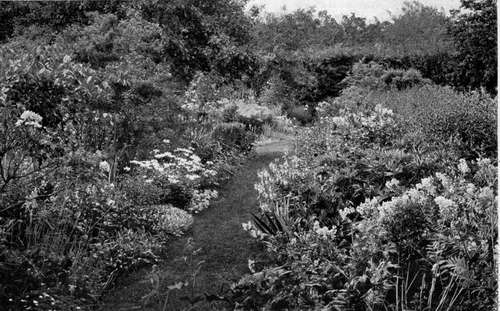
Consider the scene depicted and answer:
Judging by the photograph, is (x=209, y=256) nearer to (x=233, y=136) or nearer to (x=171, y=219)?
(x=171, y=219)

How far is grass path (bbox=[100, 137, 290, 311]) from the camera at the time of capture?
4289 millimetres

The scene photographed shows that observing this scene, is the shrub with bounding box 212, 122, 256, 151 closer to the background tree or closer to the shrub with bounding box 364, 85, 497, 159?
the shrub with bounding box 364, 85, 497, 159

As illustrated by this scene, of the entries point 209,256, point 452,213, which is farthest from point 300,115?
point 452,213

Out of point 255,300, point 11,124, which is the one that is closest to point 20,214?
point 11,124

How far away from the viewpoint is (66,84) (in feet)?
13.2

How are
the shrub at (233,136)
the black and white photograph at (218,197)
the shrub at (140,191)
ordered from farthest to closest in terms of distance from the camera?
the shrub at (233,136)
the shrub at (140,191)
the black and white photograph at (218,197)

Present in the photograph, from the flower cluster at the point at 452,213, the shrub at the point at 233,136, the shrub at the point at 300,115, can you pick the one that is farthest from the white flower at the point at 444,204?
the shrub at the point at 300,115

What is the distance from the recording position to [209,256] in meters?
5.12

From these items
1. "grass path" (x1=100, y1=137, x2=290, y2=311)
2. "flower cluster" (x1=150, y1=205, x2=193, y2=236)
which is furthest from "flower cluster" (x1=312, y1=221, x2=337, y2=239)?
"flower cluster" (x1=150, y1=205, x2=193, y2=236)

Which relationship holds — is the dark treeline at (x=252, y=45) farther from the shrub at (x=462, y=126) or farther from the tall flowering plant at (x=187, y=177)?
the tall flowering plant at (x=187, y=177)

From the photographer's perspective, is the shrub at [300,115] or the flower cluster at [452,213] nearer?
the flower cluster at [452,213]

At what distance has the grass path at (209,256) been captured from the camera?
14.1ft

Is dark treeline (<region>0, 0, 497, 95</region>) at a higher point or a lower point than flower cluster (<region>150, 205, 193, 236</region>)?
higher

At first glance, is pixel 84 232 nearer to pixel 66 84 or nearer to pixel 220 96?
pixel 66 84
